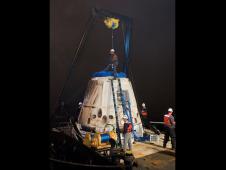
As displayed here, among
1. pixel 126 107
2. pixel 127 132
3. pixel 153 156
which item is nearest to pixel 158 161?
pixel 153 156

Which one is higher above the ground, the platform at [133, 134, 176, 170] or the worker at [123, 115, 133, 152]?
the worker at [123, 115, 133, 152]

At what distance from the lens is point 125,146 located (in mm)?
10297

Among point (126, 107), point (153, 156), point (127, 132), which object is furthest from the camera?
point (126, 107)

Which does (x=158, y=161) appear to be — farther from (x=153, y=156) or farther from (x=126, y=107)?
(x=126, y=107)

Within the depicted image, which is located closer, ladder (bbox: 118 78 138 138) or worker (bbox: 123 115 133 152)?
worker (bbox: 123 115 133 152)

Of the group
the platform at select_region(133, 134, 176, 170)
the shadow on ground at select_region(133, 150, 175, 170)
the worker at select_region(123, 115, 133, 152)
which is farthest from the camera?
the worker at select_region(123, 115, 133, 152)

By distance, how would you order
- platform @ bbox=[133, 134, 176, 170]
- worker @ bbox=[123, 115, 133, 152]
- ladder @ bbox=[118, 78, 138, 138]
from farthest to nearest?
ladder @ bbox=[118, 78, 138, 138], worker @ bbox=[123, 115, 133, 152], platform @ bbox=[133, 134, 176, 170]

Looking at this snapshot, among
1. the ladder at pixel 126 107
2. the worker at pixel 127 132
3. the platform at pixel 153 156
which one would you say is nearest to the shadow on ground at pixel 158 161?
the platform at pixel 153 156

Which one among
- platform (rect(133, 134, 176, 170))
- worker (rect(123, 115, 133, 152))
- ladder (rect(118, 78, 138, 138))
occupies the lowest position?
platform (rect(133, 134, 176, 170))

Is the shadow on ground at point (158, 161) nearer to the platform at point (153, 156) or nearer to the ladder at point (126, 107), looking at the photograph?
the platform at point (153, 156)

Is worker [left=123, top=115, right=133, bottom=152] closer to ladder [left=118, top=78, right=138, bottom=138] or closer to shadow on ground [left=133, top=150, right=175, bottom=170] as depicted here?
shadow on ground [left=133, top=150, right=175, bottom=170]

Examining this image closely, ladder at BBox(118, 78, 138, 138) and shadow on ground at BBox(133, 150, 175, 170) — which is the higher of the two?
ladder at BBox(118, 78, 138, 138)

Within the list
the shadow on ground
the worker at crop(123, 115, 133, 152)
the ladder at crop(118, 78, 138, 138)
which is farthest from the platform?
the ladder at crop(118, 78, 138, 138)
